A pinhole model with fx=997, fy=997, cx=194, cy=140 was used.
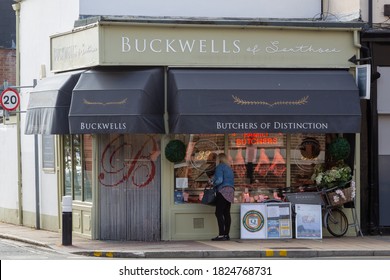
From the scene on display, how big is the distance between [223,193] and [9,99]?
7.10m

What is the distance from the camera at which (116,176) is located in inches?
871

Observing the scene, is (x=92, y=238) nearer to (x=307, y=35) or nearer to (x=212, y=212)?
(x=212, y=212)

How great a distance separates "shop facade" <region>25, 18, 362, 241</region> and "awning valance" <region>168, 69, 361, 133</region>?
0.02 metres

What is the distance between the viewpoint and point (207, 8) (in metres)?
23.5

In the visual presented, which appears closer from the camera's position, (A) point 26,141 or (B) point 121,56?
(B) point 121,56

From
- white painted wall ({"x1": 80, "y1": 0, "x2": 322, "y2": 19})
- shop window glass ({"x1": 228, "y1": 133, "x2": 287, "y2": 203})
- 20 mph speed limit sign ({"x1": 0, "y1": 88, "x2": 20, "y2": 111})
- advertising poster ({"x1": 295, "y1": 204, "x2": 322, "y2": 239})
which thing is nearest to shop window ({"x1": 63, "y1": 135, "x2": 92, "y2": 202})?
20 mph speed limit sign ({"x1": 0, "y1": 88, "x2": 20, "y2": 111})

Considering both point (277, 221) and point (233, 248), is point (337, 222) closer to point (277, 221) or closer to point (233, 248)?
point (277, 221)

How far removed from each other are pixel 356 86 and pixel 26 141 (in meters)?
9.98

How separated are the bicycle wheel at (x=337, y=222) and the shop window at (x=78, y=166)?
5453 mm

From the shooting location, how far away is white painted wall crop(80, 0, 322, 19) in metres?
23.1

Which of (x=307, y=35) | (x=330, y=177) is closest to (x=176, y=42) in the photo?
(x=307, y=35)

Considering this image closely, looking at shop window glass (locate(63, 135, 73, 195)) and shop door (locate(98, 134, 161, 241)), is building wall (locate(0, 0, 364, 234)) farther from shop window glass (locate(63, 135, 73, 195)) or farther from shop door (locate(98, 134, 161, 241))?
shop door (locate(98, 134, 161, 241))

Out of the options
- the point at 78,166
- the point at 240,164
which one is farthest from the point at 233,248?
the point at 78,166

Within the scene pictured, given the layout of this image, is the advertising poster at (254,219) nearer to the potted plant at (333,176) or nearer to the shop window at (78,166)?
the potted plant at (333,176)
